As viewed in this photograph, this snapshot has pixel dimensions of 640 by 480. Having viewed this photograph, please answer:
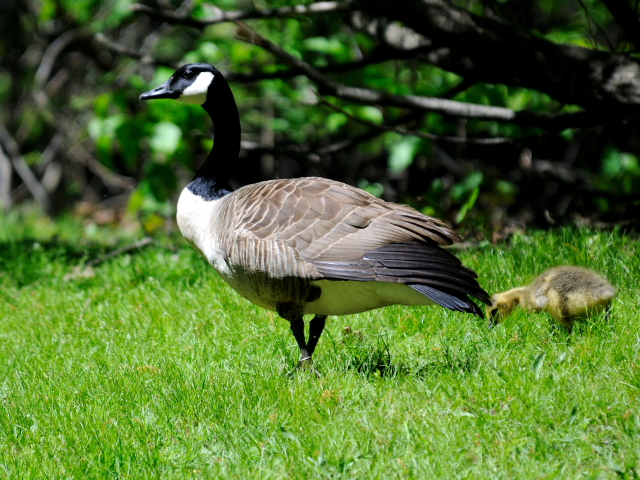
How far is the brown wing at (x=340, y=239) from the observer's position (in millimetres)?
3822

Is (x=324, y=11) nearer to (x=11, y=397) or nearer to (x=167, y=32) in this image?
(x=11, y=397)

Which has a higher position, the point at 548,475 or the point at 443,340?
the point at 548,475

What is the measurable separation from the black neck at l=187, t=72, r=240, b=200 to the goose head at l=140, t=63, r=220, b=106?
0.02 metres

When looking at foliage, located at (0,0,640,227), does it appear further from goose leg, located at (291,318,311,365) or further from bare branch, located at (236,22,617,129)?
goose leg, located at (291,318,311,365)

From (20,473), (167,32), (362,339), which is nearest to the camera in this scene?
(20,473)

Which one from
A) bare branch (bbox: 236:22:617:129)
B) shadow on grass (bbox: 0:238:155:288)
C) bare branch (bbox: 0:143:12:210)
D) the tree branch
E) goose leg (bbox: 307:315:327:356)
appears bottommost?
bare branch (bbox: 0:143:12:210)

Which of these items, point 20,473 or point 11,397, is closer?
point 20,473

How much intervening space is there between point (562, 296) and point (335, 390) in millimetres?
1454

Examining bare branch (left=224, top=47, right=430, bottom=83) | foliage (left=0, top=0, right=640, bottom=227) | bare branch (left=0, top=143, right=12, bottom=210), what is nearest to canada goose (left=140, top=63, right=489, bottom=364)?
foliage (left=0, top=0, right=640, bottom=227)

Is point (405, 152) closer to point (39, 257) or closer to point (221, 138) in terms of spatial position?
point (221, 138)

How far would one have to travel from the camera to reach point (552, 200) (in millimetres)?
10688

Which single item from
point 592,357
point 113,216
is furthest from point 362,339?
point 113,216

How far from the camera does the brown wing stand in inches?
150

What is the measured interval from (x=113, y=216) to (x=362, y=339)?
9.14 metres
